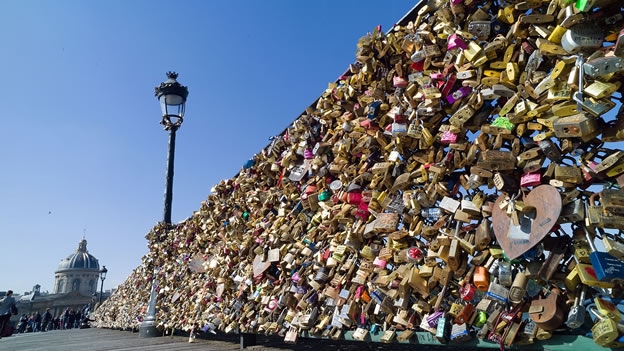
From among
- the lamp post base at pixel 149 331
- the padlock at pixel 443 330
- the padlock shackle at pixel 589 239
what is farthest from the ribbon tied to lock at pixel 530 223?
the lamp post base at pixel 149 331

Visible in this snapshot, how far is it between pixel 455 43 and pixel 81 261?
139 meters

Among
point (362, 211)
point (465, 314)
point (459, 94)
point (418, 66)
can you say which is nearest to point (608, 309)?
point (465, 314)

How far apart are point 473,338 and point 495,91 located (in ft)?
4.17

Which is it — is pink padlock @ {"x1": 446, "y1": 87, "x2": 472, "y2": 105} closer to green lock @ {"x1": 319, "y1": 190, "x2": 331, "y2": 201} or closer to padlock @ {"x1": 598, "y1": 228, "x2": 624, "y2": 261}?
padlock @ {"x1": 598, "y1": 228, "x2": 624, "y2": 261}

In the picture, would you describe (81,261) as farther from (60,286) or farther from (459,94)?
(459,94)

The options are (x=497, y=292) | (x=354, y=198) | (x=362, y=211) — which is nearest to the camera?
(x=497, y=292)

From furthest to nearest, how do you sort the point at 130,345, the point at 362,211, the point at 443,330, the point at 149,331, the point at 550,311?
the point at 149,331 → the point at 130,345 → the point at 362,211 → the point at 443,330 → the point at 550,311

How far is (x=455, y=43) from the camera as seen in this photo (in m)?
2.44

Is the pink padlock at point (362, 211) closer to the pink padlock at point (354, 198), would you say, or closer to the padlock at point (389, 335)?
the pink padlock at point (354, 198)

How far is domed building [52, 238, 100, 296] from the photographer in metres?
118

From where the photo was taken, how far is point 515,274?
6.33ft

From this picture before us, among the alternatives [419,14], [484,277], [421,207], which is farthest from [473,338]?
[419,14]

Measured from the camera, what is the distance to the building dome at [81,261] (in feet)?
392

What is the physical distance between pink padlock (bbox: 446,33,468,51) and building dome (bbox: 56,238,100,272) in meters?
137
